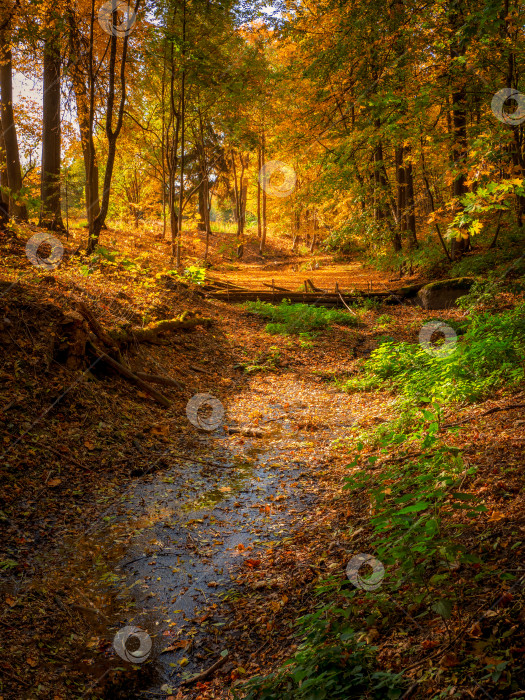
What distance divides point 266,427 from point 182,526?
10.5 feet

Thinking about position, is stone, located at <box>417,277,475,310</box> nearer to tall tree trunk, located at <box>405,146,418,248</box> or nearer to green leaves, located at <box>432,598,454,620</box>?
tall tree trunk, located at <box>405,146,418,248</box>

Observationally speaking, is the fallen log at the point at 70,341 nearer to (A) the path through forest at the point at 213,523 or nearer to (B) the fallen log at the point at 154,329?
(B) the fallen log at the point at 154,329

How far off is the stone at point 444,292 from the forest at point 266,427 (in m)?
0.06

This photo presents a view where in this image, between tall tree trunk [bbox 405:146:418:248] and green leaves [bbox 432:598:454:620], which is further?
tall tree trunk [bbox 405:146:418:248]

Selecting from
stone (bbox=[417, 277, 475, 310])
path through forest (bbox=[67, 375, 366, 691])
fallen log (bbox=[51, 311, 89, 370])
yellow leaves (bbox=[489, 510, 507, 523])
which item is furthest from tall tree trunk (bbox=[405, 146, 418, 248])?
yellow leaves (bbox=[489, 510, 507, 523])

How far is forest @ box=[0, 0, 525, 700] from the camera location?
8.98 feet

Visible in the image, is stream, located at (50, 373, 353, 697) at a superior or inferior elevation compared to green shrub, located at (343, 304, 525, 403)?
inferior

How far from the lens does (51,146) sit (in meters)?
14.0

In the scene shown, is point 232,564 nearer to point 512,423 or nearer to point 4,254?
point 512,423

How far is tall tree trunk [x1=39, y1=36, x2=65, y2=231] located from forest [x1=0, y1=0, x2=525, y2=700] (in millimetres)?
66

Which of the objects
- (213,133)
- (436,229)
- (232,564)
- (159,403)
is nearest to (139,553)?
(232,564)

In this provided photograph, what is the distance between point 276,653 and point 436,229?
595 inches

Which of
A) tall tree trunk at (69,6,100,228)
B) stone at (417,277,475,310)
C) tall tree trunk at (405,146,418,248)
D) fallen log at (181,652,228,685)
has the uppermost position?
tall tree trunk at (69,6,100,228)

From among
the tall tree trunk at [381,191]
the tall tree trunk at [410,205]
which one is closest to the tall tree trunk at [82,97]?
the tall tree trunk at [381,191]
